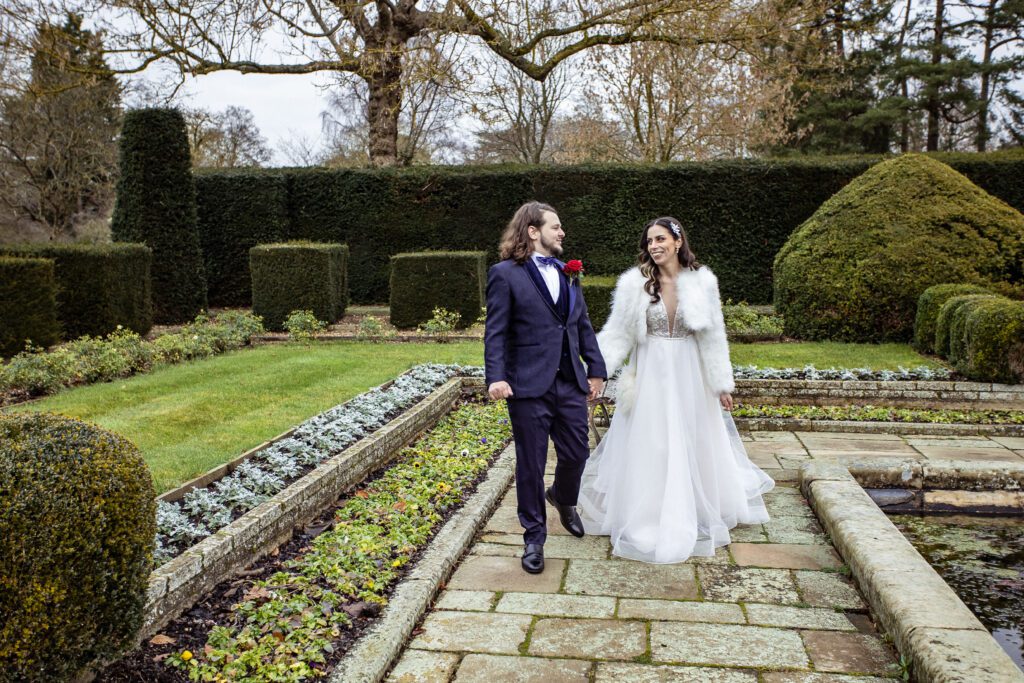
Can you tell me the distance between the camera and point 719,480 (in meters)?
4.50

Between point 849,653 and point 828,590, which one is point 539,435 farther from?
point 849,653

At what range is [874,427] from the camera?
696cm

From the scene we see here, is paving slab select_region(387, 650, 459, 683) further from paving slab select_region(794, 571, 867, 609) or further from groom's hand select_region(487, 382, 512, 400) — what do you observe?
paving slab select_region(794, 571, 867, 609)

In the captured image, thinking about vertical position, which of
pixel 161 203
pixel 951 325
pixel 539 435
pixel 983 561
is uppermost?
pixel 161 203

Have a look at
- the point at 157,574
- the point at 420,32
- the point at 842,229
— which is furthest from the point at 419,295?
the point at 157,574

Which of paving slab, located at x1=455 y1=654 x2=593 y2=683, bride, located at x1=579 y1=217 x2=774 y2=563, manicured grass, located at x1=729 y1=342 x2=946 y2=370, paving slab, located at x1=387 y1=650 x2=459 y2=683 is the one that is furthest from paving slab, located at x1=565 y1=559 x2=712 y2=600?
manicured grass, located at x1=729 y1=342 x2=946 y2=370

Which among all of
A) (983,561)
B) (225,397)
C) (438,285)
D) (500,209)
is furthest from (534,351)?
(500,209)

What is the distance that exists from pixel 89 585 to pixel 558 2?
15.7 m

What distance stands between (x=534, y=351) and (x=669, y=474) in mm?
1003

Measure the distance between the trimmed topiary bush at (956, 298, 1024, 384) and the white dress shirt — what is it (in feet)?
18.6

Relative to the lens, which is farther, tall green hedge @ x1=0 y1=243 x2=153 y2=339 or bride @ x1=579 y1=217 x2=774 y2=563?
tall green hedge @ x1=0 y1=243 x2=153 y2=339

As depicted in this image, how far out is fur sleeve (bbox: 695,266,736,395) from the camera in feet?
14.6

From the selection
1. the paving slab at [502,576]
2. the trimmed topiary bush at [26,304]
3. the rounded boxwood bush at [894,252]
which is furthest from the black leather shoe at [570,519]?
the trimmed topiary bush at [26,304]

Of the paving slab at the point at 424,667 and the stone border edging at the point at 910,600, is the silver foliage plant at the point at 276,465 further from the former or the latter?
the stone border edging at the point at 910,600
